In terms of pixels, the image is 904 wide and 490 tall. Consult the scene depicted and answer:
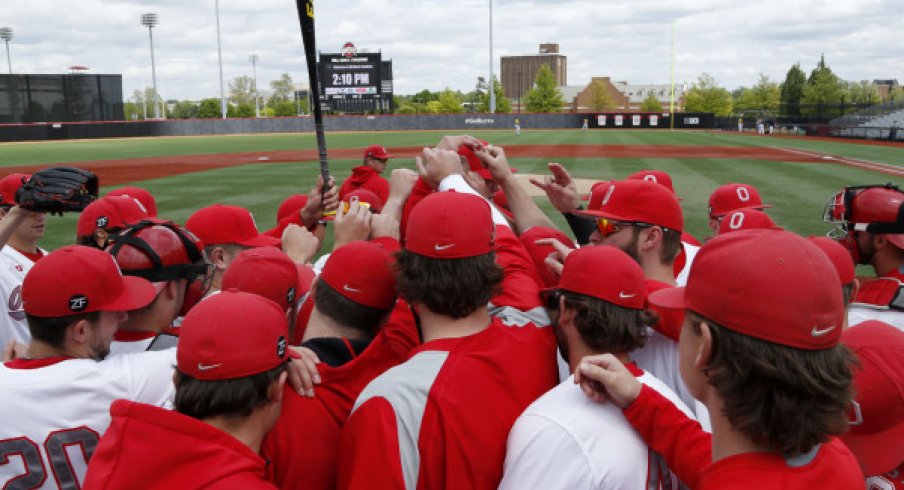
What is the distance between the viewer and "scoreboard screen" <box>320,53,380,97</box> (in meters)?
48.7

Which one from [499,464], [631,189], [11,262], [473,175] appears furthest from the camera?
[11,262]

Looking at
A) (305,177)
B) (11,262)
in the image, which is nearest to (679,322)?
(11,262)

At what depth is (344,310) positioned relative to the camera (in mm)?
2270

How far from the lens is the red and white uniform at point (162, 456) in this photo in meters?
1.52

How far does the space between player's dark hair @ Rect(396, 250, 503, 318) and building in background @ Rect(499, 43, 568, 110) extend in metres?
191

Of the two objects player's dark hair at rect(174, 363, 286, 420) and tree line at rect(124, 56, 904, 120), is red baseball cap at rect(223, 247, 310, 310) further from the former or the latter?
tree line at rect(124, 56, 904, 120)

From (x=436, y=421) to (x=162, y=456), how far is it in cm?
70

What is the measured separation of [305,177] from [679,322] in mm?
16789

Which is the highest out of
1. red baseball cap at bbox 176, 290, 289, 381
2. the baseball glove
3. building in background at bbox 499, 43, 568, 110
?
building in background at bbox 499, 43, 568, 110

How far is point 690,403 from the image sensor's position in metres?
2.29

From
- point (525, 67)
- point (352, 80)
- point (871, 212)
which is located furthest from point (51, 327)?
point (525, 67)

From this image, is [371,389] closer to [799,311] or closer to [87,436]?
[87,436]

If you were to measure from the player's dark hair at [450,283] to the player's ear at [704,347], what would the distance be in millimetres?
749

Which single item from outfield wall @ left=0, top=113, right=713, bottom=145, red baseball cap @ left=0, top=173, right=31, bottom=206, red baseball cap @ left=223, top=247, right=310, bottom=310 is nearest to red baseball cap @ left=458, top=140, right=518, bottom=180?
red baseball cap @ left=223, top=247, right=310, bottom=310
